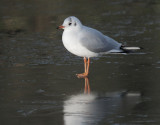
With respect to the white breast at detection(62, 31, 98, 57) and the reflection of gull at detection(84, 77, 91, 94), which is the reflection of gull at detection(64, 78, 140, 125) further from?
the white breast at detection(62, 31, 98, 57)

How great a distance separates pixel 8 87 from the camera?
21.8ft

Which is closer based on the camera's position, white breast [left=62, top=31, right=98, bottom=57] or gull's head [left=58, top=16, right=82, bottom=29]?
white breast [left=62, top=31, right=98, bottom=57]

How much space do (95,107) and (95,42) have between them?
213 cm

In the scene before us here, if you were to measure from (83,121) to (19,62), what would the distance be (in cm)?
357

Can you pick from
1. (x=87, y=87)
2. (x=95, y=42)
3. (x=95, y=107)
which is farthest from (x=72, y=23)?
(x=95, y=107)

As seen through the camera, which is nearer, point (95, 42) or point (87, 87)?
point (87, 87)

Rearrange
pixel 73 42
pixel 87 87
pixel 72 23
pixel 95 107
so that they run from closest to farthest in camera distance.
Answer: pixel 95 107 < pixel 87 87 < pixel 73 42 < pixel 72 23

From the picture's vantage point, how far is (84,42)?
7270 millimetres

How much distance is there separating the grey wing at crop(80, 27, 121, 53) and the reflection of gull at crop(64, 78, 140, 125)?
1.40m

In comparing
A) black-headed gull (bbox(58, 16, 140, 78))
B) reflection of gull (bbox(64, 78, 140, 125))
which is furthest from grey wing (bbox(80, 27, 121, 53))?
reflection of gull (bbox(64, 78, 140, 125))

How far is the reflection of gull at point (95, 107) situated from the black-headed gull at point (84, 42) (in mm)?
1277

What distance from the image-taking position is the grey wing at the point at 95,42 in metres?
7.31

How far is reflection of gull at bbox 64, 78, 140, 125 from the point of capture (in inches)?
197

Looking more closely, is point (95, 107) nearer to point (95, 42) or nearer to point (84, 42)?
point (84, 42)
